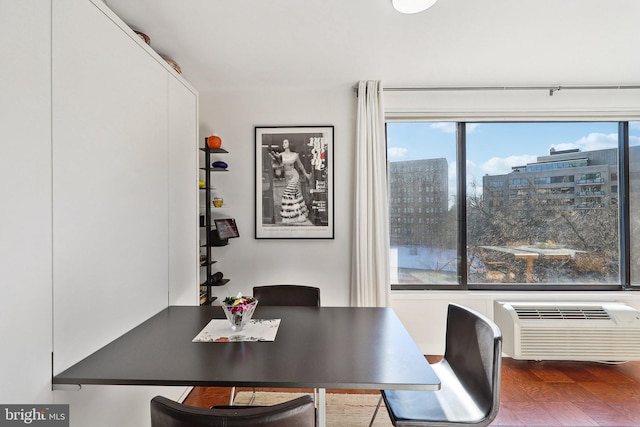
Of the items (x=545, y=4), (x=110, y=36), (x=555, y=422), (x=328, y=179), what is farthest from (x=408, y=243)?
(x=110, y=36)

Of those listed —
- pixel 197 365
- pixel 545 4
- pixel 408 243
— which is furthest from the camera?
pixel 408 243

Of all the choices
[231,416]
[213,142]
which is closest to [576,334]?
[231,416]

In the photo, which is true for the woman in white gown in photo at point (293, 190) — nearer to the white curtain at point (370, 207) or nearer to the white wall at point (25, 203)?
the white curtain at point (370, 207)

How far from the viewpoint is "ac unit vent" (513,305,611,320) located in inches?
102

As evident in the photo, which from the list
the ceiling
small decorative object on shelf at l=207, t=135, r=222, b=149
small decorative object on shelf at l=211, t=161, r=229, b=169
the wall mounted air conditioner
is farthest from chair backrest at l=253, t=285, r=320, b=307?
the wall mounted air conditioner

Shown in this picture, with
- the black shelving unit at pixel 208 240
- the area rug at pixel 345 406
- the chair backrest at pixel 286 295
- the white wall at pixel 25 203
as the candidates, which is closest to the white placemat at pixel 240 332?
the chair backrest at pixel 286 295

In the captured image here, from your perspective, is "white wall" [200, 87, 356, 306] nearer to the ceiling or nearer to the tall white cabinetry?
the ceiling

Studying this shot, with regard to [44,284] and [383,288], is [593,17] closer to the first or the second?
[383,288]

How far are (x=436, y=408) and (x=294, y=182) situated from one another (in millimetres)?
2010

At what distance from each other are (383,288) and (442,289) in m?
0.68

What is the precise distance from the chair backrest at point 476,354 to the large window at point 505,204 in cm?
129

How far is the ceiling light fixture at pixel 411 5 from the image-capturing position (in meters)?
1.62

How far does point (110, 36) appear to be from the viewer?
1374 mm

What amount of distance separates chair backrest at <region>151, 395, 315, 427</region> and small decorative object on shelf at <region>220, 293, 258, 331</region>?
23.5 inches
